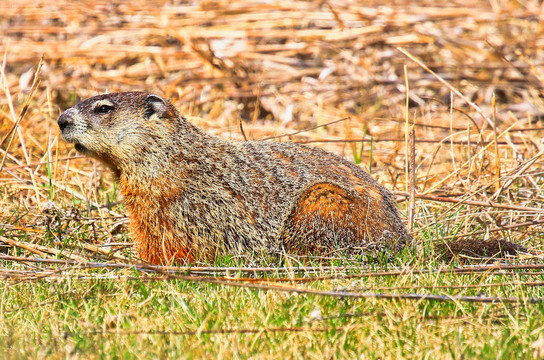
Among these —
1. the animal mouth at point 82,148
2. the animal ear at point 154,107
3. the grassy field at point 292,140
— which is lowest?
the grassy field at point 292,140

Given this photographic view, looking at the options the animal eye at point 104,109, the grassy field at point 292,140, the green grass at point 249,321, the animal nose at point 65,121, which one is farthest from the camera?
the animal eye at point 104,109

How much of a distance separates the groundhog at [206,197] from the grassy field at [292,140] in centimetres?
19

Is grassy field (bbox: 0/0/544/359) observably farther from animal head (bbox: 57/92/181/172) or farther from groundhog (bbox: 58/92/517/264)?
animal head (bbox: 57/92/181/172)

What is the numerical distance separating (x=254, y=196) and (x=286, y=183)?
0.24 m

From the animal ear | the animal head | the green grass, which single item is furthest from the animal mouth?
the green grass

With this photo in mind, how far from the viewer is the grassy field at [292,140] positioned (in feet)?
10.2

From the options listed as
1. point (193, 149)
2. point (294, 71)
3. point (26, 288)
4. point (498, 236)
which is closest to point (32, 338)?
point (26, 288)

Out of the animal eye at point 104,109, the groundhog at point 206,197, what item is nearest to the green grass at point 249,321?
the groundhog at point 206,197

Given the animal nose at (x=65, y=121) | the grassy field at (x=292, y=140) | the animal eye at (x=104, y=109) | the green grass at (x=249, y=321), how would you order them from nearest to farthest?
the green grass at (x=249, y=321) < the grassy field at (x=292, y=140) < the animal nose at (x=65, y=121) < the animal eye at (x=104, y=109)

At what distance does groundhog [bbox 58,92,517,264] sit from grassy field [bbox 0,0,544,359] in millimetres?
194

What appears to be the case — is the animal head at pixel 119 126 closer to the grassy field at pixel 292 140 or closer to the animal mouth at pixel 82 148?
the animal mouth at pixel 82 148

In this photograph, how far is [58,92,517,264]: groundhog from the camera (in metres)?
4.43

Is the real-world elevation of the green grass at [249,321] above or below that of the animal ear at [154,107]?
below

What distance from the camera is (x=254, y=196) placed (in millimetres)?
4621
